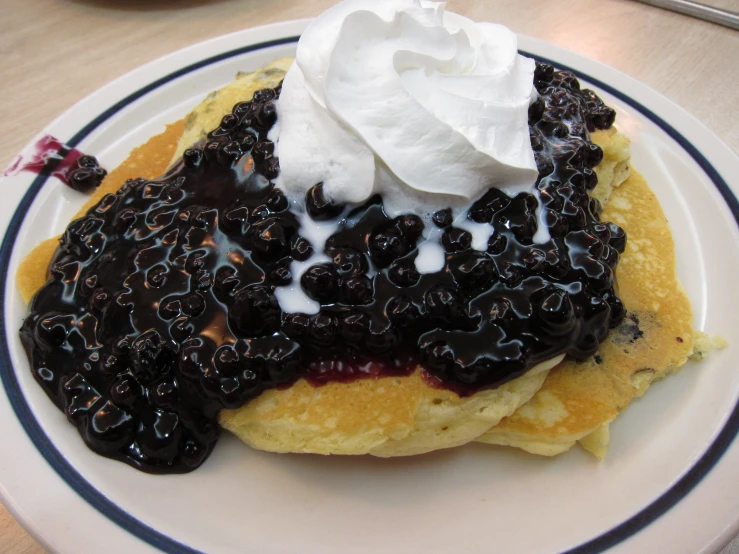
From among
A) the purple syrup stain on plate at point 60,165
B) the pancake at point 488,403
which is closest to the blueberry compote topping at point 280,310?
the pancake at point 488,403

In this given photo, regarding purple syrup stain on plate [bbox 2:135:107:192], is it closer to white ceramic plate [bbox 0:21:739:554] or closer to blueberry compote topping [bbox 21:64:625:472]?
white ceramic plate [bbox 0:21:739:554]

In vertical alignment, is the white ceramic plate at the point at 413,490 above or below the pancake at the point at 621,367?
below

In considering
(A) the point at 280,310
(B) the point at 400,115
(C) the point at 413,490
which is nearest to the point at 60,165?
(A) the point at 280,310

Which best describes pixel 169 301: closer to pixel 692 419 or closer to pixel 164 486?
pixel 164 486

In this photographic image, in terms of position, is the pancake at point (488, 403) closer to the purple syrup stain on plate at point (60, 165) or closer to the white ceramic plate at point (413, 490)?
the white ceramic plate at point (413, 490)

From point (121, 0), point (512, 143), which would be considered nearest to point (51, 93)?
point (121, 0)
